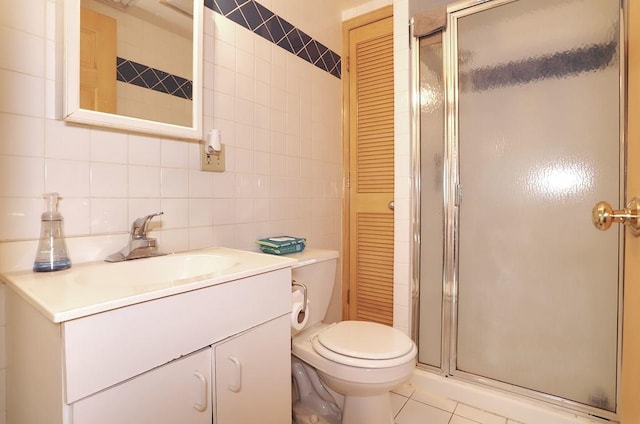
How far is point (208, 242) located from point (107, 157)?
471mm

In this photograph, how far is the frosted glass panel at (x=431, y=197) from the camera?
1.62 meters

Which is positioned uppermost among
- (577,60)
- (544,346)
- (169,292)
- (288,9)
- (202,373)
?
(288,9)

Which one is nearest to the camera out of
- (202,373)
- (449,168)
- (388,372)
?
(202,373)

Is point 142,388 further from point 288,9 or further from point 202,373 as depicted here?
point 288,9

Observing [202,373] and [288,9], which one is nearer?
[202,373]

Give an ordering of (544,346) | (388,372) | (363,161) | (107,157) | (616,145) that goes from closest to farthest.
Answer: (107,157)
(388,372)
(616,145)
(544,346)
(363,161)

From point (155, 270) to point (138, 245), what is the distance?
0.10 m

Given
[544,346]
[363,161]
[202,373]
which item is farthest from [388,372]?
[363,161]

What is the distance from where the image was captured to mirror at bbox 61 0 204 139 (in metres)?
0.92

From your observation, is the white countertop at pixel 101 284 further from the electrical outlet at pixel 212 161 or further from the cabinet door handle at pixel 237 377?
the electrical outlet at pixel 212 161

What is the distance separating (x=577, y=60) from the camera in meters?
1.31

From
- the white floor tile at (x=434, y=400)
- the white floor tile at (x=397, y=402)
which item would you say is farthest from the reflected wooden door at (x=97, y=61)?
the white floor tile at (x=434, y=400)

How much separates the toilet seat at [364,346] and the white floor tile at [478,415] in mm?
556

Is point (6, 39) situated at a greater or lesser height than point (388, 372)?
greater
